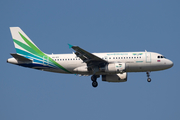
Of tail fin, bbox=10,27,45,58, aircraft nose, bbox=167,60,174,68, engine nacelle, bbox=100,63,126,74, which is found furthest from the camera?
tail fin, bbox=10,27,45,58

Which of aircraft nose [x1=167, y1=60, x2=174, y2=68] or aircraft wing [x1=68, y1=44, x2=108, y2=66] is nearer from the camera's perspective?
aircraft wing [x1=68, y1=44, x2=108, y2=66]

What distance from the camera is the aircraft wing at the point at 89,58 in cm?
4304

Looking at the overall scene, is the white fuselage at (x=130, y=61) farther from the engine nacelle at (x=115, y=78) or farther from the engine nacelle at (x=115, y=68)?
the engine nacelle at (x=115, y=78)

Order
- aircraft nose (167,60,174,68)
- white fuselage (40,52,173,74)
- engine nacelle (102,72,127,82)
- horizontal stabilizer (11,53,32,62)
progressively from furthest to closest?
engine nacelle (102,72,127,82) → aircraft nose (167,60,174,68) → white fuselage (40,52,173,74) → horizontal stabilizer (11,53,32,62)

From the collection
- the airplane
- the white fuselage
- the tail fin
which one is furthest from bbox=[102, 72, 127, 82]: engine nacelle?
the tail fin

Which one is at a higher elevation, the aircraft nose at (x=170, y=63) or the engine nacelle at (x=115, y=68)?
the aircraft nose at (x=170, y=63)

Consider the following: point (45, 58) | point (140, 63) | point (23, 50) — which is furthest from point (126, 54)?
point (23, 50)

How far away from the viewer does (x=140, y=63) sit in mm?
45656

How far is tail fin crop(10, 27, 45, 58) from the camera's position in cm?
4745

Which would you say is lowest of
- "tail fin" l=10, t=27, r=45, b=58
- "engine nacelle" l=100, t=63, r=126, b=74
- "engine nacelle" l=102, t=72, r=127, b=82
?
"engine nacelle" l=102, t=72, r=127, b=82

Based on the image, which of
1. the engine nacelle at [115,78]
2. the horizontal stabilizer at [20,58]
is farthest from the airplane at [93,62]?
the engine nacelle at [115,78]

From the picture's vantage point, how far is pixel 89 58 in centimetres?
A: 4453

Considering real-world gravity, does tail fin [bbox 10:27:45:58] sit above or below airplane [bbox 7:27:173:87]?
above

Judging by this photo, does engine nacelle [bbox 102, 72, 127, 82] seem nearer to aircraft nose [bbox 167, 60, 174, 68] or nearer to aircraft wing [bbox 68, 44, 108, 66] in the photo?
aircraft wing [bbox 68, 44, 108, 66]
